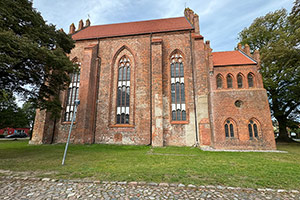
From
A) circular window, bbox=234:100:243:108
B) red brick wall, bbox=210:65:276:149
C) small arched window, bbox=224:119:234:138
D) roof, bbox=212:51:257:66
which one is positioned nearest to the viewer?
red brick wall, bbox=210:65:276:149

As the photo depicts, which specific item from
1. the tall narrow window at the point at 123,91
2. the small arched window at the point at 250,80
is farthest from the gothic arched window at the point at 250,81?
the tall narrow window at the point at 123,91

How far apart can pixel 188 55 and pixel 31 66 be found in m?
13.7

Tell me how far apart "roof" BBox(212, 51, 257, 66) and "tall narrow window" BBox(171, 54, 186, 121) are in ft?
11.7

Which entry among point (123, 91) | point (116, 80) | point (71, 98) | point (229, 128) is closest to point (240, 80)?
point (229, 128)

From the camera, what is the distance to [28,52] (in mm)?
6988

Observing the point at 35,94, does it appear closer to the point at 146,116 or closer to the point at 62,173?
the point at 62,173

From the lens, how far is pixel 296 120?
60.4 ft

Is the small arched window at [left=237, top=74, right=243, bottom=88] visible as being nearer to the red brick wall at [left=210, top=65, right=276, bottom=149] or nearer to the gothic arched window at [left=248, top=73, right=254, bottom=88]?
the red brick wall at [left=210, top=65, right=276, bottom=149]

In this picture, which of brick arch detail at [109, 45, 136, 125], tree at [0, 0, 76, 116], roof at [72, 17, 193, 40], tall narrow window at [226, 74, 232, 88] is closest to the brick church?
tall narrow window at [226, 74, 232, 88]

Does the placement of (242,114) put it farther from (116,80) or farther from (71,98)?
(71,98)

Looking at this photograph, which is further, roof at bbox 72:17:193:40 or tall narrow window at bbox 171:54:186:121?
roof at bbox 72:17:193:40

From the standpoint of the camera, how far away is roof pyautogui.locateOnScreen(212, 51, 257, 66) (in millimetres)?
13373

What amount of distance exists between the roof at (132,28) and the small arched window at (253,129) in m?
11.5

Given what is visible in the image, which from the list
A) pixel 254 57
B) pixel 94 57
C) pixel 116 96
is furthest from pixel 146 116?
pixel 254 57
